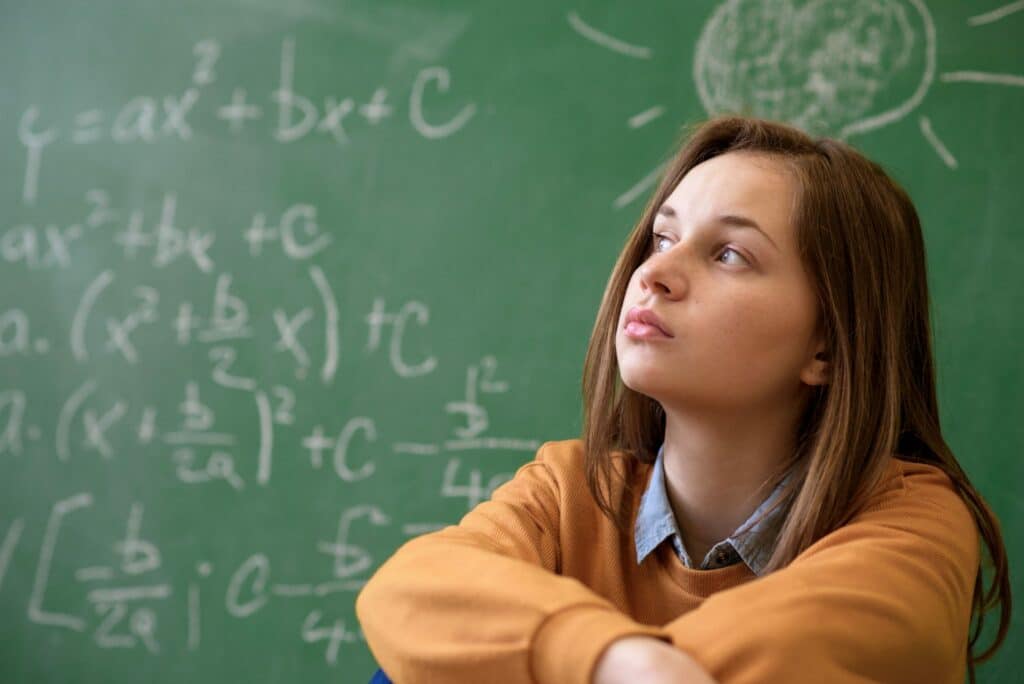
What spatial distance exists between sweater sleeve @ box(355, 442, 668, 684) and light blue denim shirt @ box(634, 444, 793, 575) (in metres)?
0.14

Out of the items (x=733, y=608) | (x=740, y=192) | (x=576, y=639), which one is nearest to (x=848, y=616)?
(x=733, y=608)

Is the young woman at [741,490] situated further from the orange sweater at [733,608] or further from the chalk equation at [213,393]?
the chalk equation at [213,393]

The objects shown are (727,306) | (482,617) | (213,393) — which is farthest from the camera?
(213,393)

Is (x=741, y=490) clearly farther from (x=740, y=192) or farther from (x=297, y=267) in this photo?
(x=297, y=267)

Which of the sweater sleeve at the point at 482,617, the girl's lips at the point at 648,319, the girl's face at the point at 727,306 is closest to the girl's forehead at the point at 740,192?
the girl's face at the point at 727,306

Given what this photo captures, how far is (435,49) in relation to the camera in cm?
188

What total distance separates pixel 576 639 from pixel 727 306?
397 mm

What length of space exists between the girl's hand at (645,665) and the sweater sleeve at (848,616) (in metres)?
0.03

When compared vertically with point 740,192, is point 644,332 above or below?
below

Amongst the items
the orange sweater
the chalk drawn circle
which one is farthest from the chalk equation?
the orange sweater

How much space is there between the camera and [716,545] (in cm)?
113

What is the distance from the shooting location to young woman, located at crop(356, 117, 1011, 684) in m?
0.85

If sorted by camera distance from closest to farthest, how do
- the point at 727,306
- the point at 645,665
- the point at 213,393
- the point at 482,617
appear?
the point at 645,665, the point at 482,617, the point at 727,306, the point at 213,393

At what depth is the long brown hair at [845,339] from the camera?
1070 millimetres
